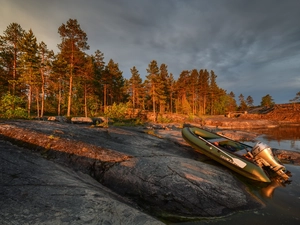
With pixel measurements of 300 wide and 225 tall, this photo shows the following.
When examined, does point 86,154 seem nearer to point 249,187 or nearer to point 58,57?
point 249,187

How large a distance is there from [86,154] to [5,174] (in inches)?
107

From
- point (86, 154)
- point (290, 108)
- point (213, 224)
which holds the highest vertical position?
point (290, 108)

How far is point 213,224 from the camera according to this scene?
4426 mm

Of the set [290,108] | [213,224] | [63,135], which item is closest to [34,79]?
[63,135]

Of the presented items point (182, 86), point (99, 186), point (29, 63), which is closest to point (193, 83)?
point (182, 86)

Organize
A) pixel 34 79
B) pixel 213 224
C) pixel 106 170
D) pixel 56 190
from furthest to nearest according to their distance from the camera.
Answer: pixel 34 79 → pixel 106 170 → pixel 213 224 → pixel 56 190

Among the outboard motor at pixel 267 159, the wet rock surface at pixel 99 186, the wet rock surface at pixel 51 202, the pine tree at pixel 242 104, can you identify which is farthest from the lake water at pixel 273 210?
the pine tree at pixel 242 104

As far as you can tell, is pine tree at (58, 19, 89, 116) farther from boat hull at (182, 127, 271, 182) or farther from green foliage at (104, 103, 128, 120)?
boat hull at (182, 127, 271, 182)

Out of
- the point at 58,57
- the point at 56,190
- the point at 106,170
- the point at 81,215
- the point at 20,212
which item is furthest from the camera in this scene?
the point at 58,57

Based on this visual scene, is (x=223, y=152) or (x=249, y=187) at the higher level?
(x=223, y=152)

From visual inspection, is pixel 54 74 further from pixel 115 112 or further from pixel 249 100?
pixel 249 100

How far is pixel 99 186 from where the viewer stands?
188 inches

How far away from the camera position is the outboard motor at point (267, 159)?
305 inches

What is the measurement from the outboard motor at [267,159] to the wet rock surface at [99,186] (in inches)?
109
